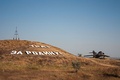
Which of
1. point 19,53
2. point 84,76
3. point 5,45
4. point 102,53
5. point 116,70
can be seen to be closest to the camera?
point 84,76

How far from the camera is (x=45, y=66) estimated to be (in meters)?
43.2

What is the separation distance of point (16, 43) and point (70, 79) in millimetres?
45115

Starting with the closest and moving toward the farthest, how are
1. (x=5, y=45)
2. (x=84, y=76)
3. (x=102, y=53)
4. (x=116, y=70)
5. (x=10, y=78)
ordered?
(x=10, y=78) < (x=84, y=76) < (x=116, y=70) < (x=5, y=45) < (x=102, y=53)

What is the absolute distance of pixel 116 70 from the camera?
38938 mm

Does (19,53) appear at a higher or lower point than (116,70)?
higher

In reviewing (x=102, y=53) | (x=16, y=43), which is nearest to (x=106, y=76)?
(x=102, y=53)

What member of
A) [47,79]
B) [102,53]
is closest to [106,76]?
[47,79]

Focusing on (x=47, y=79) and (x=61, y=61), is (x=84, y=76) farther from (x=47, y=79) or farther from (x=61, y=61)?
(x=61, y=61)

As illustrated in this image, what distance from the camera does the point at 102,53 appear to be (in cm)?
7319

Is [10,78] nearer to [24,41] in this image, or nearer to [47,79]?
[47,79]

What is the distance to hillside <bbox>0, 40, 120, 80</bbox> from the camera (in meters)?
32.1

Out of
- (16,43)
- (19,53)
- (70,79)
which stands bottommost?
(70,79)

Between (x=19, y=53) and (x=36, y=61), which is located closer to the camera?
(x=36, y=61)

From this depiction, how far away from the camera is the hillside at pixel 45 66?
3209cm
